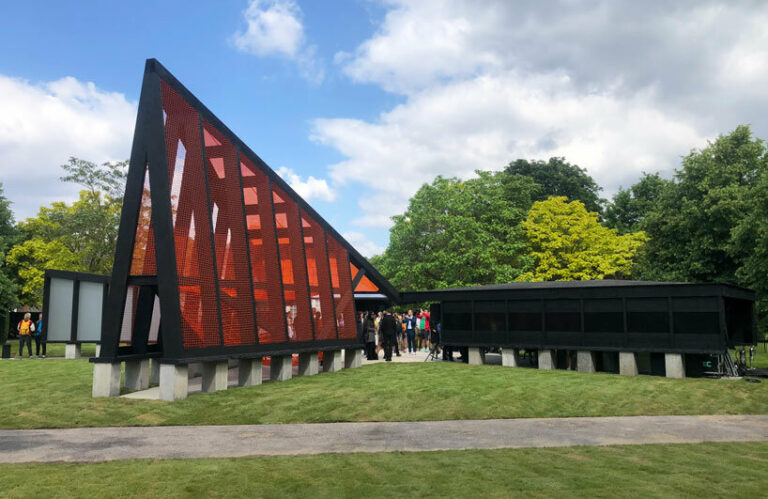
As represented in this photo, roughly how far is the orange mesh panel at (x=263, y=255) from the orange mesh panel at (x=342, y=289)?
3.91 metres

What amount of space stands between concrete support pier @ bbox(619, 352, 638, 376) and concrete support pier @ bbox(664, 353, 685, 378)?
965 mm

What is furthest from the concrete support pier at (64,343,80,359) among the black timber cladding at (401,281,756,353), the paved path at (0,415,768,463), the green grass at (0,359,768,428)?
the paved path at (0,415,768,463)

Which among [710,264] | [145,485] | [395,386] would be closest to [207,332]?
[395,386]

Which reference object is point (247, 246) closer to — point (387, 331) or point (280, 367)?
point (280, 367)

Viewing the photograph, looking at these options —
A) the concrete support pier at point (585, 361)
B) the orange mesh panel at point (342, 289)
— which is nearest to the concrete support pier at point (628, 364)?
the concrete support pier at point (585, 361)

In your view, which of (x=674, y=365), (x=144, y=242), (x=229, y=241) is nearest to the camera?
(x=144, y=242)

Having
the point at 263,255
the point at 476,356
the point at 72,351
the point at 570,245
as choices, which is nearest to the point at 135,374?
the point at 263,255

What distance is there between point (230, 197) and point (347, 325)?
295 inches

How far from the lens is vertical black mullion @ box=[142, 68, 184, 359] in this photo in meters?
12.7

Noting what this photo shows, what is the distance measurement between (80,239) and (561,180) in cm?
4542

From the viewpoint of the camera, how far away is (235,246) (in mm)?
15031

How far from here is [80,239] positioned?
141 ft

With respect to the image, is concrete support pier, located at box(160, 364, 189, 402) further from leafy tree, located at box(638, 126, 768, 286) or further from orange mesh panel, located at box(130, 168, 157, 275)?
leafy tree, located at box(638, 126, 768, 286)

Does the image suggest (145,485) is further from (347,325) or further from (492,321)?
(492,321)
